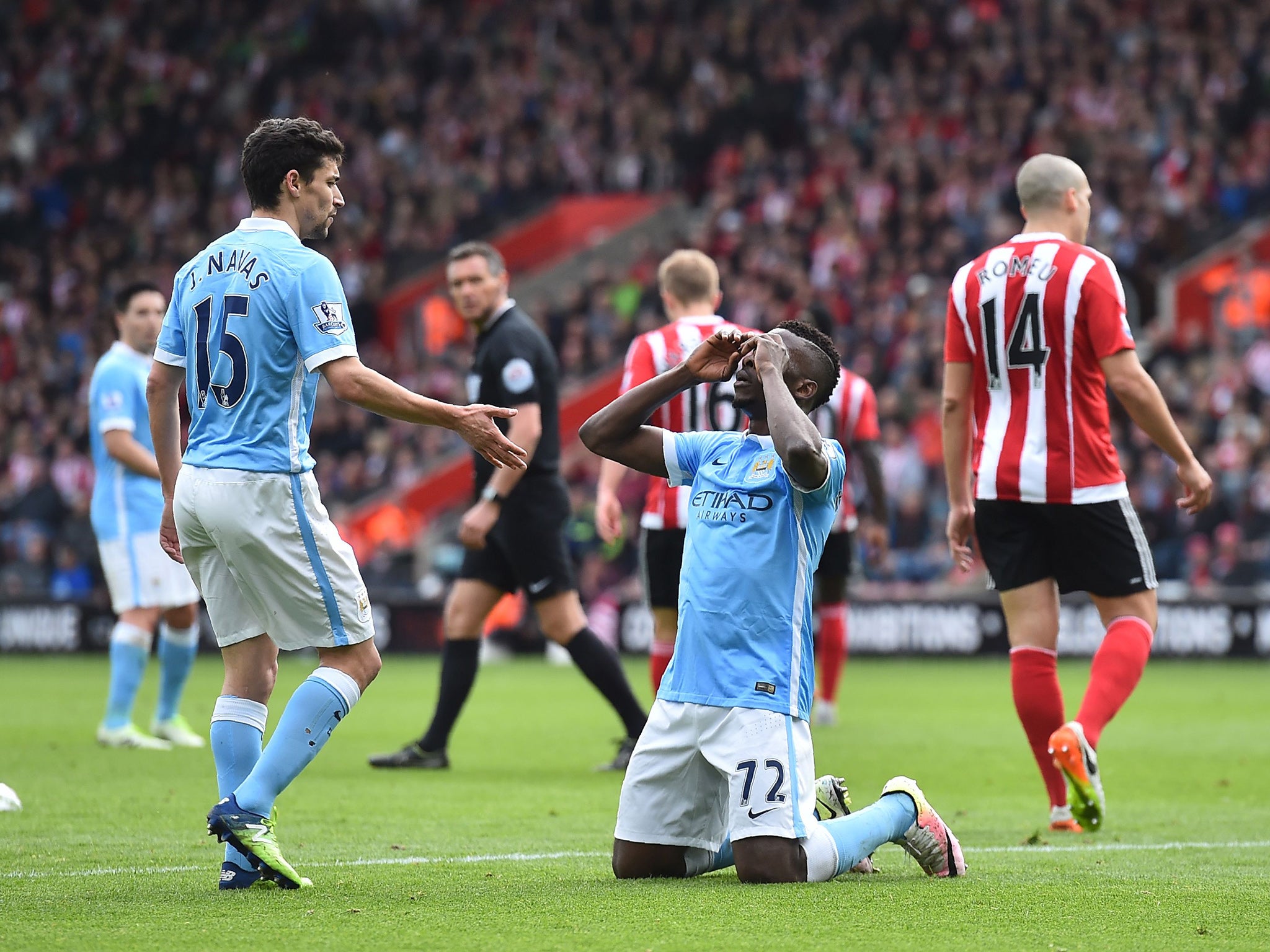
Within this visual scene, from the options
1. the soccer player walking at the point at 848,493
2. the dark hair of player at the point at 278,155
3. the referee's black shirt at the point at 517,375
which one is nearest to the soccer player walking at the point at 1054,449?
the referee's black shirt at the point at 517,375

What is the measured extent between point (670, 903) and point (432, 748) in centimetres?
416

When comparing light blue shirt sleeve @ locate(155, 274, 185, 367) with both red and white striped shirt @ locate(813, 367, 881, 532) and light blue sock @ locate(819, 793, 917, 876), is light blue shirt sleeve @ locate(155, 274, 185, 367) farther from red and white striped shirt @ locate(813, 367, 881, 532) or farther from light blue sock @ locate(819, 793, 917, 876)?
red and white striped shirt @ locate(813, 367, 881, 532)

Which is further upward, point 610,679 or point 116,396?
point 116,396

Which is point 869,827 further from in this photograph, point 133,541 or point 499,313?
point 133,541

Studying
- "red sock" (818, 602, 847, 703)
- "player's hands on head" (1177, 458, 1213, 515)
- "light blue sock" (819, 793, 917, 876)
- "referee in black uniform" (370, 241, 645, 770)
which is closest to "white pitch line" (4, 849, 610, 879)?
"light blue sock" (819, 793, 917, 876)

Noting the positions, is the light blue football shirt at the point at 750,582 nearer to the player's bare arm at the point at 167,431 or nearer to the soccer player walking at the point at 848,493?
the player's bare arm at the point at 167,431

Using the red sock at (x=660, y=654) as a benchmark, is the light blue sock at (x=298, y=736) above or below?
above

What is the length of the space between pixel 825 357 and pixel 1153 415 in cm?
165

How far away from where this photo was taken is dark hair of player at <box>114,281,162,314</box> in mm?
9359

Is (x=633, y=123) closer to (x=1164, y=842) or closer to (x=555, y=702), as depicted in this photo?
(x=555, y=702)

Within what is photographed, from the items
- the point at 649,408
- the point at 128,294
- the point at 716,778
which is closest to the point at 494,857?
the point at 716,778

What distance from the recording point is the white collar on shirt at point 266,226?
16.5 feet

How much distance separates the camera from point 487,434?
15.1 feet

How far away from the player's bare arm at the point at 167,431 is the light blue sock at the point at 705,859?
174 cm
